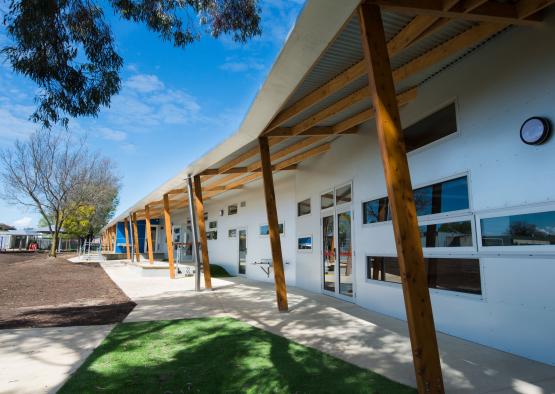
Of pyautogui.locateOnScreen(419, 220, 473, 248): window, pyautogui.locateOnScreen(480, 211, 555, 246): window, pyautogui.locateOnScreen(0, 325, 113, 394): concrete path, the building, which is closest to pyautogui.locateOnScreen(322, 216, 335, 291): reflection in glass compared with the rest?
the building

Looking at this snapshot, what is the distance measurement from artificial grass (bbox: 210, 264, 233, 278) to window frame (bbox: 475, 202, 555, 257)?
11092 mm

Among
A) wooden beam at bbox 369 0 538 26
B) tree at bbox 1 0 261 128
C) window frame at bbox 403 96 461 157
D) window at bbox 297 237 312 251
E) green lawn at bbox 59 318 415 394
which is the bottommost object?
green lawn at bbox 59 318 415 394

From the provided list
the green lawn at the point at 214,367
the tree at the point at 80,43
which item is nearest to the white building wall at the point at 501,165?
the green lawn at the point at 214,367

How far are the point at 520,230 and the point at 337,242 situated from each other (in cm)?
442

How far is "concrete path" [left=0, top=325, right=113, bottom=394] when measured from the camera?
322cm

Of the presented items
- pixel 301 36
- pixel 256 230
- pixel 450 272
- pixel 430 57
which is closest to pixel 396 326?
pixel 450 272

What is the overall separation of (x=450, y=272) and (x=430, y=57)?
9.50ft

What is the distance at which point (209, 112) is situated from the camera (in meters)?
11.6

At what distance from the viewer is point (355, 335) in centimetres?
489

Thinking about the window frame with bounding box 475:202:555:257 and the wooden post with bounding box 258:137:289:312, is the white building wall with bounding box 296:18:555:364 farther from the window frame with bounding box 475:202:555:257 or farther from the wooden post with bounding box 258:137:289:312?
the wooden post with bounding box 258:137:289:312

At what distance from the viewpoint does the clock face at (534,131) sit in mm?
3660

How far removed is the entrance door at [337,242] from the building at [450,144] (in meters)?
0.12

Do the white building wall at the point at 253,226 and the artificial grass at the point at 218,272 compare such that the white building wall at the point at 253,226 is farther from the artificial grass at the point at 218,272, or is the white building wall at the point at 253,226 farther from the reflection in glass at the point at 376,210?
the reflection in glass at the point at 376,210

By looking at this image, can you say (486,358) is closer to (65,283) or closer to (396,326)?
(396,326)
